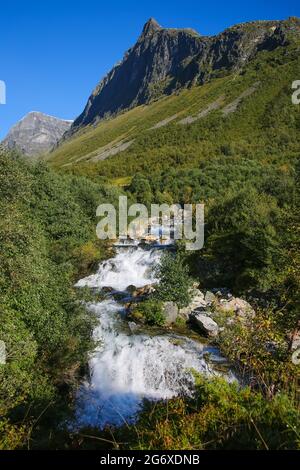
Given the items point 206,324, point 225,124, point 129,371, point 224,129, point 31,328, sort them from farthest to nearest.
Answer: point 225,124 → point 224,129 → point 206,324 → point 129,371 → point 31,328

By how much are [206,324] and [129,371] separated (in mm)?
5495

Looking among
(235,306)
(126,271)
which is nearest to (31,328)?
(235,306)

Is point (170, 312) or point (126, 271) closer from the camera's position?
point (170, 312)

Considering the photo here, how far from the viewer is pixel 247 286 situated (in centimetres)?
2650

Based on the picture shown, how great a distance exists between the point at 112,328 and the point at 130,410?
6.91 m

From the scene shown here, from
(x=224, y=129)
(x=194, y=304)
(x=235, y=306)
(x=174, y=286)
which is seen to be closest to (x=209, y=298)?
(x=194, y=304)

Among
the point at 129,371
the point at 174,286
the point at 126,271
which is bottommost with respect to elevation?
the point at 129,371

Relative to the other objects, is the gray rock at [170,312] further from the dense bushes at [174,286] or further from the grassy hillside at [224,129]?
the grassy hillside at [224,129]

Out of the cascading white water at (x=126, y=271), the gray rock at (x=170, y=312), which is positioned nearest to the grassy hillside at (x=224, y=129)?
the cascading white water at (x=126, y=271)

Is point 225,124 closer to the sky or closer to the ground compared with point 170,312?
closer to the sky

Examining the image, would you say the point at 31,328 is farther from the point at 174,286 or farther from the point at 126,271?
the point at 126,271

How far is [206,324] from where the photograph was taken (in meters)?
21.3

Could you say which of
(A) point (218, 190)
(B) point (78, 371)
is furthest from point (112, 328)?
(A) point (218, 190)

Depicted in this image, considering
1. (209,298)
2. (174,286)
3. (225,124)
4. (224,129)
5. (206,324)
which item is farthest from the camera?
(225,124)
